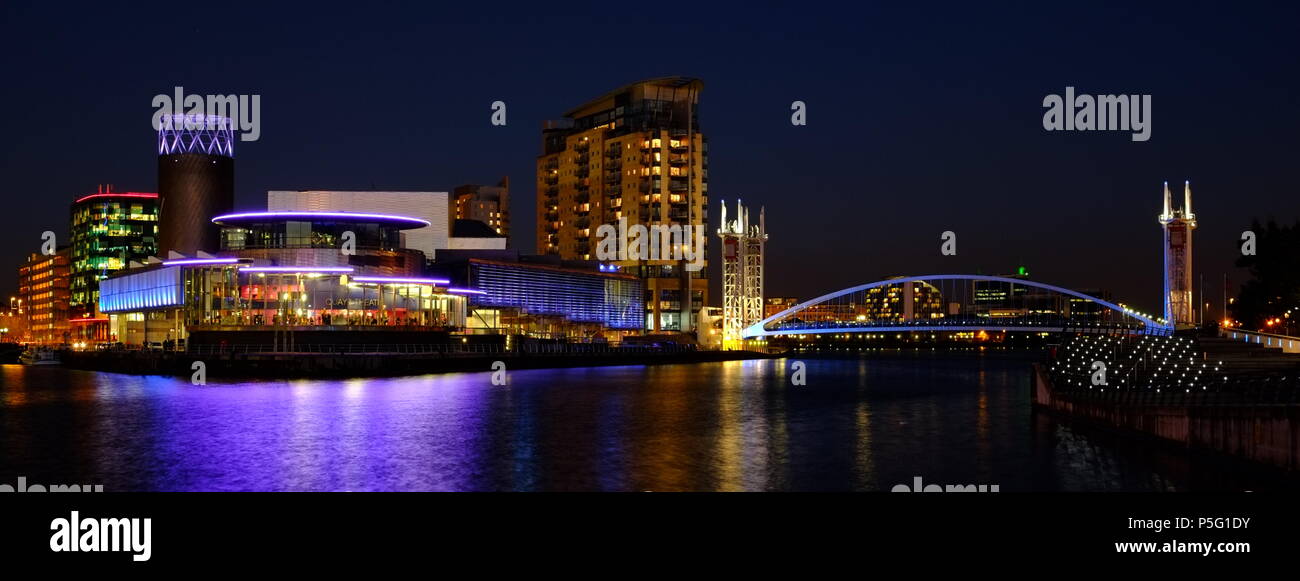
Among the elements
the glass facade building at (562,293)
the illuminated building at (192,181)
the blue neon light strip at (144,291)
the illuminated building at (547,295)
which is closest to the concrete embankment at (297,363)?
the blue neon light strip at (144,291)

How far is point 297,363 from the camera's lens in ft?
264

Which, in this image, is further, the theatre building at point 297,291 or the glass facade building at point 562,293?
the glass facade building at point 562,293

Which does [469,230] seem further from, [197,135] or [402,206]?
[197,135]

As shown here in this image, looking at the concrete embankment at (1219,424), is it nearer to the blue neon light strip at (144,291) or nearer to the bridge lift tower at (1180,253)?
the bridge lift tower at (1180,253)

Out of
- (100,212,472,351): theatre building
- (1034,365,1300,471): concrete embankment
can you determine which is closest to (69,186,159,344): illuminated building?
(100,212,472,351): theatre building

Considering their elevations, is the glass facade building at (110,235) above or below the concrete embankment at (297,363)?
above

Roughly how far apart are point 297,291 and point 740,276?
7005 centimetres

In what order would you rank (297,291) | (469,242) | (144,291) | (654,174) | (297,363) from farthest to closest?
(654,174)
(469,242)
(144,291)
(297,291)
(297,363)

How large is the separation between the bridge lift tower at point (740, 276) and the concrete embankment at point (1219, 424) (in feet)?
376

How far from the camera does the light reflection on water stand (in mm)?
29812

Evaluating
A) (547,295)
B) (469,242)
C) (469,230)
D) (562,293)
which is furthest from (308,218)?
(469,230)

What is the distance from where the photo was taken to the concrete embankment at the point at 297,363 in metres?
80.2

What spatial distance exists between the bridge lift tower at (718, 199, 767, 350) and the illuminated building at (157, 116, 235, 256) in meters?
63.8
